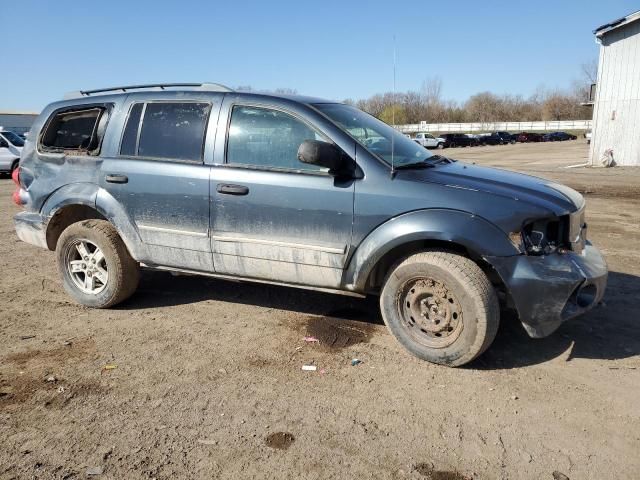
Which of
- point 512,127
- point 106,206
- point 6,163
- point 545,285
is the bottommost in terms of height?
point 545,285

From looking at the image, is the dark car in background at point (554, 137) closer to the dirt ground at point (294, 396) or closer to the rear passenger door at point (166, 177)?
the dirt ground at point (294, 396)

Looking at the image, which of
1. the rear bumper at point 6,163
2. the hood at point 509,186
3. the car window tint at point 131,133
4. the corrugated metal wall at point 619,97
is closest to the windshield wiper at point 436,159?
the hood at point 509,186

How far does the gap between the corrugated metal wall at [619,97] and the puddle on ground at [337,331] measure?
2114 centimetres

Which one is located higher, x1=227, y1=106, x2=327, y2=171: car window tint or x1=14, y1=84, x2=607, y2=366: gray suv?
x1=227, y1=106, x2=327, y2=171: car window tint

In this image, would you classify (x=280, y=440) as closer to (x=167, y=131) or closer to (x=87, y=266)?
(x=167, y=131)

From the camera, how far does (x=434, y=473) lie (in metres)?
2.59

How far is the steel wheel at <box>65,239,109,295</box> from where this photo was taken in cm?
487

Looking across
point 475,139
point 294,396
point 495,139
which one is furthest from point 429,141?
point 294,396

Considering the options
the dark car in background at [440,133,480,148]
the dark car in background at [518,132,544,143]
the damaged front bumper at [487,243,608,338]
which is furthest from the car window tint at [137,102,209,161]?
the dark car in background at [518,132,544,143]

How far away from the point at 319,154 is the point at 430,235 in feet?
3.25

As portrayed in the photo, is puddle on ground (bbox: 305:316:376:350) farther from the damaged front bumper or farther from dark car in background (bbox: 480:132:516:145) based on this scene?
dark car in background (bbox: 480:132:516:145)

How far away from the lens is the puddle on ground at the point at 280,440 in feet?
9.26

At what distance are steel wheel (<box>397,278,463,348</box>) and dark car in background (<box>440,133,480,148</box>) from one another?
51528mm

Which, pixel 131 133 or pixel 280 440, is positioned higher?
pixel 131 133
